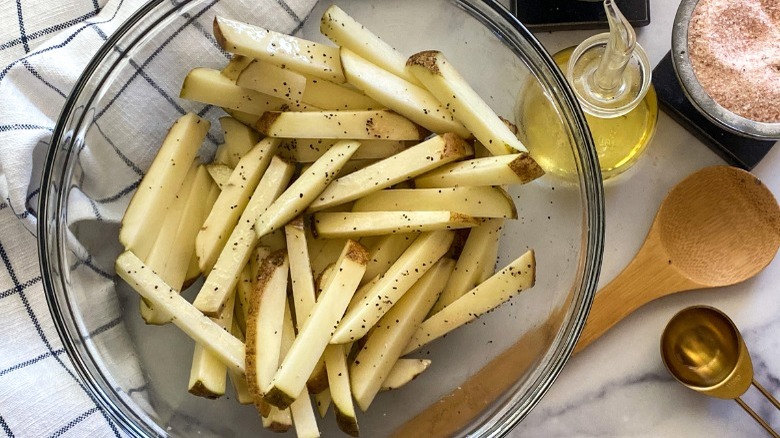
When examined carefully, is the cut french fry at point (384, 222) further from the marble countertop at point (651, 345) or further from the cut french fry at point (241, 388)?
the marble countertop at point (651, 345)

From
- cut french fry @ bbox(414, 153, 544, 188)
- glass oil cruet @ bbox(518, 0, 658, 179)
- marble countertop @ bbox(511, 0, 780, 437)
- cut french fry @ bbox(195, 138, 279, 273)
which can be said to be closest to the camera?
cut french fry @ bbox(414, 153, 544, 188)

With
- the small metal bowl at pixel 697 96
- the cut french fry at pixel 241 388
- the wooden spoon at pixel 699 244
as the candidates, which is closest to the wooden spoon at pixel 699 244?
the wooden spoon at pixel 699 244

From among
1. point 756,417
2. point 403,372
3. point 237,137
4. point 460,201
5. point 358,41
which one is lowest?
point 756,417

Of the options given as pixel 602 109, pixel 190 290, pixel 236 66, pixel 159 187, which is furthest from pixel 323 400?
pixel 602 109

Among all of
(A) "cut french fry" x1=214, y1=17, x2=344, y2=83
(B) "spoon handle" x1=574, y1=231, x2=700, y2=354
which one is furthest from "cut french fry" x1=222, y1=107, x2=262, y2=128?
(B) "spoon handle" x1=574, y1=231, x2=700, y2=354

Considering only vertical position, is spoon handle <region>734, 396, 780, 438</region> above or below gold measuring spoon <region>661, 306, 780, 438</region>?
below

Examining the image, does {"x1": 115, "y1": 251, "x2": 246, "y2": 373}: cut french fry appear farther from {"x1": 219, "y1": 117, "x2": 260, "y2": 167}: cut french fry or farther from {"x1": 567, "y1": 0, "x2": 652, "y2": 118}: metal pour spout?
{"x1": 567, "y1": 0, "x2": 652, "y2": 118}: metal pour spout

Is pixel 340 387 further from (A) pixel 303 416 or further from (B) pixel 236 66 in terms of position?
(B) pixel 236 66

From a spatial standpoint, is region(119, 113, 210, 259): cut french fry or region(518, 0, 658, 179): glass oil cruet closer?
region(119, 113, 210, 259): cut french fry
